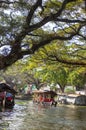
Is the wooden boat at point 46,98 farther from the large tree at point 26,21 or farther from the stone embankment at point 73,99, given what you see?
the large tree at point 26,21

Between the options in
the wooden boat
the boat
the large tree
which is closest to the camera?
the large tree

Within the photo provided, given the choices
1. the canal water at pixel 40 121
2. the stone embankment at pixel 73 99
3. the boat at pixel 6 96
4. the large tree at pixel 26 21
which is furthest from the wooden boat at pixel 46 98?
the large tree at pixel 26 21

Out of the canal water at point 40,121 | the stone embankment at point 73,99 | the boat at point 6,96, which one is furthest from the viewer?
the stone embankment at point 73,99

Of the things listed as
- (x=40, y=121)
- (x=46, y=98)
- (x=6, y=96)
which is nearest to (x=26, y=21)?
(x=40, y=121)

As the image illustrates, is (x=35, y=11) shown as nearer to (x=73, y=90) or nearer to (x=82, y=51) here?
(x=82, y=51)

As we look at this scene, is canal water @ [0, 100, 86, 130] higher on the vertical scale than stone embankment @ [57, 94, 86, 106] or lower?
lower

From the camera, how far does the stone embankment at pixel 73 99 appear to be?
208 ft

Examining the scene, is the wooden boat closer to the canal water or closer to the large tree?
the canal water

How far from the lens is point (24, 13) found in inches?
592

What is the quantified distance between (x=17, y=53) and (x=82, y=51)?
38.5 feet

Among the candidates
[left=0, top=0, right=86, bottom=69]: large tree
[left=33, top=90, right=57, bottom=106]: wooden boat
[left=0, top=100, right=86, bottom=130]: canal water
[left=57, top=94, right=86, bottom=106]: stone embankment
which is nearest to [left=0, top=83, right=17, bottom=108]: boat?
[left=0, top=100, right=86, bottom=130]: canal water

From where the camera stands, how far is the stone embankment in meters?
63.5

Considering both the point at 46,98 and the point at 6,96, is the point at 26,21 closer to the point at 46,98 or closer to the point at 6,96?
the point at 6,96

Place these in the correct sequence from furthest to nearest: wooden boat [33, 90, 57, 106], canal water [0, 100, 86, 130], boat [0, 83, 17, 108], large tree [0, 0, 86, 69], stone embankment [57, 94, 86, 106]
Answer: stone embankment [57, 94, 86, 106] → wooden boat [33, 90, 57, 106] → boat [0, 83, 17, 108] → canal water [0, 100, 86, 130] → large tree [0, 0, 86, 69]
